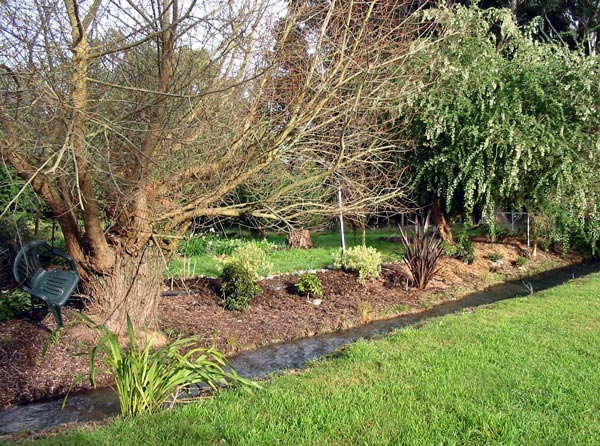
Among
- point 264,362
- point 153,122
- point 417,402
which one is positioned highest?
point 153,122

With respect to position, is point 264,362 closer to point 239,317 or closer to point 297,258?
point 239,317

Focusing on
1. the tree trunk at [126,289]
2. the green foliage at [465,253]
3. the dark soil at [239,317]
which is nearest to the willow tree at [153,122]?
the tree trunk at [126,289]

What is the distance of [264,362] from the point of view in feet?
24.3

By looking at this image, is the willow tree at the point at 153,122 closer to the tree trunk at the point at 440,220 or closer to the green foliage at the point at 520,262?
the tree trunk at the point at 440,220

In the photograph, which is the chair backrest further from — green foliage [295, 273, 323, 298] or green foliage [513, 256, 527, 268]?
green foliage [513, 256, 527, 268]

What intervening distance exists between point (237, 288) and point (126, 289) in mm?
2269

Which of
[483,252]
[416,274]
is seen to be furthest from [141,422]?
[483,252]

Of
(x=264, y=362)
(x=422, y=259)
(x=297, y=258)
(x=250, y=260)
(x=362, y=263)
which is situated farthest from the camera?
(x=297, y=258)

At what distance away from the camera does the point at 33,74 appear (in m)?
4.70

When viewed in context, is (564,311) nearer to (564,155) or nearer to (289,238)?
(564,155)

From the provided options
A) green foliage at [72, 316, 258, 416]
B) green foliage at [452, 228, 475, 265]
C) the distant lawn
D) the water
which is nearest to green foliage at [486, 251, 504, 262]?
green foliage at [452, 228, 475, 265]

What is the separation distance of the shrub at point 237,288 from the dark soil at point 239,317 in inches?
5.4

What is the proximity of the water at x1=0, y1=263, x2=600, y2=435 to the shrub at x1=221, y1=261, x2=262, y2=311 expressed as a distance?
1.17 m

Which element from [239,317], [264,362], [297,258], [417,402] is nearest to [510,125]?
[297,258]
